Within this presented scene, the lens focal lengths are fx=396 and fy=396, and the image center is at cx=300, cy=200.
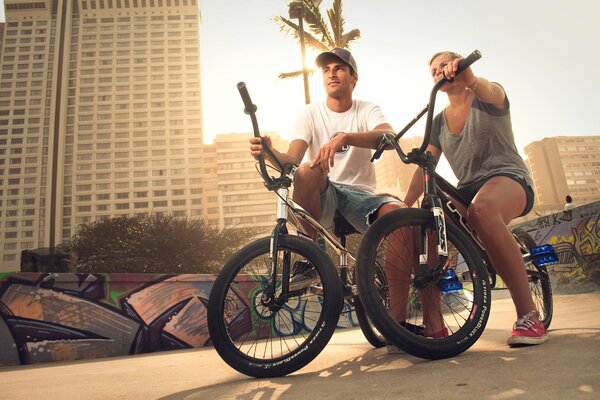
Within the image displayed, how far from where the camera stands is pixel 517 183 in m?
2.33

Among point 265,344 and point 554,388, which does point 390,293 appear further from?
point 554,388

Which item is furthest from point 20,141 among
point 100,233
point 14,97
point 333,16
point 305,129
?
point 305,129

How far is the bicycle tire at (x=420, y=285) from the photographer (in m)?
1.75

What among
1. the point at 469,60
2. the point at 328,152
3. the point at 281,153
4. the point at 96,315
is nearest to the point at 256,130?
the point at 281,153

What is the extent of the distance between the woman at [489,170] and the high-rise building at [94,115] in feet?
337

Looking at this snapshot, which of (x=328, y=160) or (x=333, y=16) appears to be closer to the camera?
(x=328, y=160)

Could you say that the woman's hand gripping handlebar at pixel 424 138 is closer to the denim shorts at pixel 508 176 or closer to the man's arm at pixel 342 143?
the man's arm at pixel 342 143

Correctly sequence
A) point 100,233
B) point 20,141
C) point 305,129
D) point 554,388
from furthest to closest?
point 20,141, point 100,233, point 305,129, point 554,388

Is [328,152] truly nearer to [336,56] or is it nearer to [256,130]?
[256,130]

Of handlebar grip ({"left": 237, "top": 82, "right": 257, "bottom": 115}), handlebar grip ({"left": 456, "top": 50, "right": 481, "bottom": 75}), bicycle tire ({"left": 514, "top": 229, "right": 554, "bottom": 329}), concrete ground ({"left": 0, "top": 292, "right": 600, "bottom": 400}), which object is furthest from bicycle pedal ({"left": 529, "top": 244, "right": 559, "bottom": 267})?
handlebar grip ({"left": 237, "top": 82, "right": 257, "bottom": 115})

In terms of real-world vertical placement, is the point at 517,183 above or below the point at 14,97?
below

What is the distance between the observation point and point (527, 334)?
1.97 m

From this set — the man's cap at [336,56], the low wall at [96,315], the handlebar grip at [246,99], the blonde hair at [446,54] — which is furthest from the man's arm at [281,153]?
the low wall at [96,315]

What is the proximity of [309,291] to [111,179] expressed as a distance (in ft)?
380
